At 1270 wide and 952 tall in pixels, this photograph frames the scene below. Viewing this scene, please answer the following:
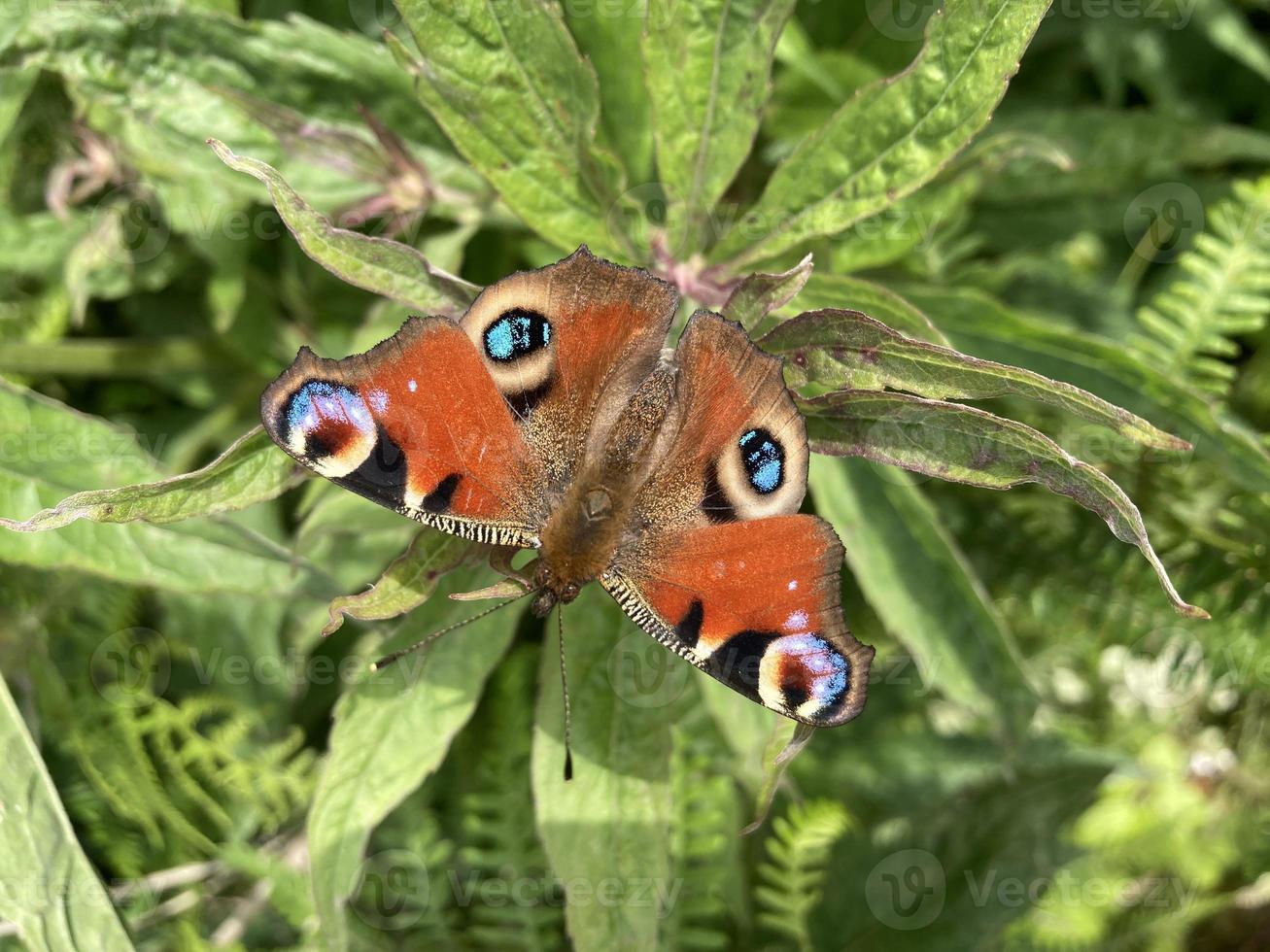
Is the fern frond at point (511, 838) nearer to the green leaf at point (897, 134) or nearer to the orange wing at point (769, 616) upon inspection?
the orange wing at point (769, 616)

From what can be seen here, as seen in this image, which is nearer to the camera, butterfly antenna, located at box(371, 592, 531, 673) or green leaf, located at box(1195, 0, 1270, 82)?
butterfly antenna, located at box(371, 592, 531, 673)

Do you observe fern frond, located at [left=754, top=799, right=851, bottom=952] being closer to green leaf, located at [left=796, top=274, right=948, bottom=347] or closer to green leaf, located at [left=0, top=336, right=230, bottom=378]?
green leaf, located at [left=796, top=274, right=948, bottom=347]

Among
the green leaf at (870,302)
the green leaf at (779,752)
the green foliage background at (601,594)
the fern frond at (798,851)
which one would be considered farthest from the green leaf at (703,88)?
the fern frond at (798,851)

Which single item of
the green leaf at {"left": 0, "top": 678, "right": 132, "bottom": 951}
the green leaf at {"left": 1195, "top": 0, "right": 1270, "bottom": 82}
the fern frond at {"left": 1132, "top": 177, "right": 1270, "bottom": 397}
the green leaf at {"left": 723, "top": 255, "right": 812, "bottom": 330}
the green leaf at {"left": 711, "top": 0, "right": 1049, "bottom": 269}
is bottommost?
the green leaf at {"left": 0, "top": 678, "right": 132, "bottom": 951}

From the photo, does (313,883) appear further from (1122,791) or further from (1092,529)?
(1122,791)

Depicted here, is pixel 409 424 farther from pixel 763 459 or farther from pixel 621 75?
pixel 621 75

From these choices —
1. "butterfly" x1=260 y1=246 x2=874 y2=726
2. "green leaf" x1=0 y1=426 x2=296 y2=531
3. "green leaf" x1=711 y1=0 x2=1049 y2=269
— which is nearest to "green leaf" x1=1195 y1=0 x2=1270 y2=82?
"green leaf" x1=711 y1=0 x2=1049 y2=269

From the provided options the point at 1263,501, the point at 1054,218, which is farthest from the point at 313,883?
the point at 1054,218
